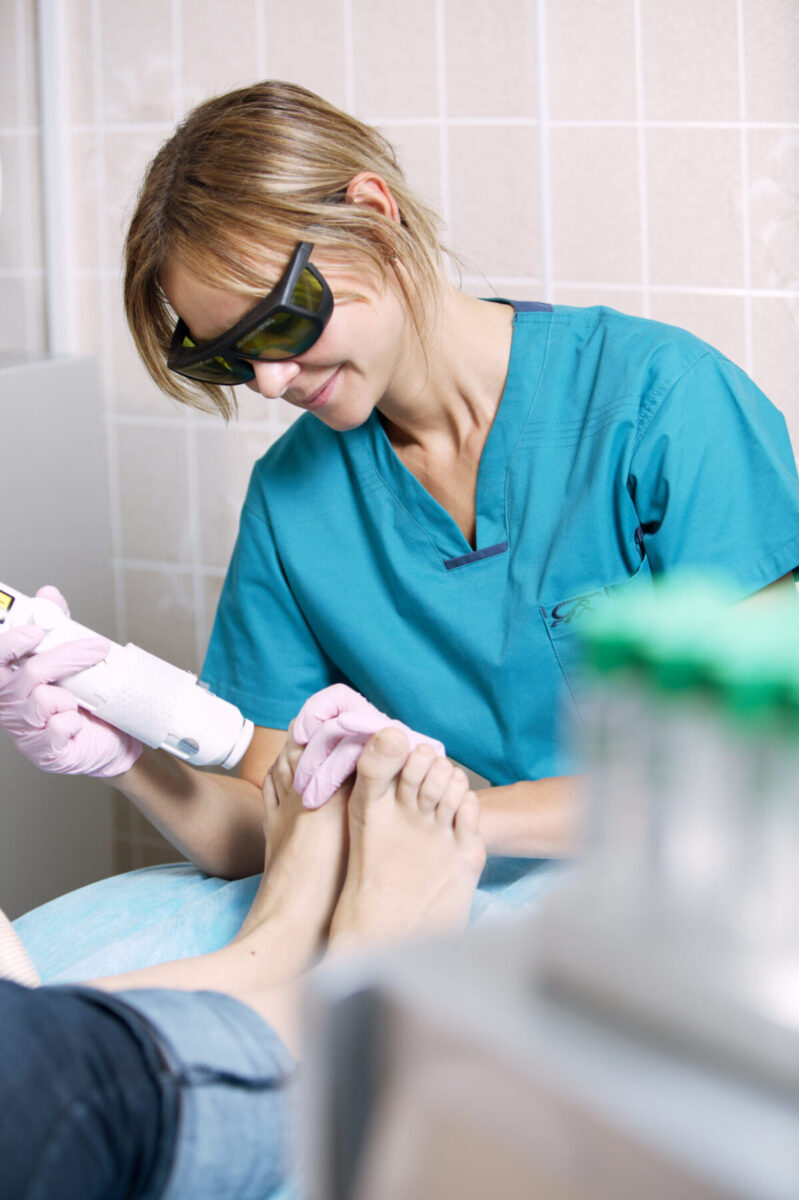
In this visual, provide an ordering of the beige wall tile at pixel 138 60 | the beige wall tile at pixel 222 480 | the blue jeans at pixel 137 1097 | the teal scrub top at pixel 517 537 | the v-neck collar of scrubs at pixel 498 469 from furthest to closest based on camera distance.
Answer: the beige wall tile at pixel 222 480, the beige wall tile at pixel 138 60, the v-neck collar of scrubs at pixel 498 469, the teal scrub top at pixel 517 537, the blue jeans at pixel 137 1097

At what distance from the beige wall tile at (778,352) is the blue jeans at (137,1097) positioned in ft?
4.40

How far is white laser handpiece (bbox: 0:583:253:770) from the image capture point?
1.13 metres

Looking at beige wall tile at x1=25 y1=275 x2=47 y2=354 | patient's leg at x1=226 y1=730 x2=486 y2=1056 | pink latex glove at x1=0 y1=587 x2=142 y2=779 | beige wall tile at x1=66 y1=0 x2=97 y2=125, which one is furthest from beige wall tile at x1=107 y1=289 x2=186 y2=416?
patient's leg at x1=226 y1=730 x2=486 y2=1056

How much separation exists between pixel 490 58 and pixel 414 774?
1.16 metres

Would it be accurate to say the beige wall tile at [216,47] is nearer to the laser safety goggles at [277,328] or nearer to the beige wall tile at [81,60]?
the beige wall tile at [81,60]

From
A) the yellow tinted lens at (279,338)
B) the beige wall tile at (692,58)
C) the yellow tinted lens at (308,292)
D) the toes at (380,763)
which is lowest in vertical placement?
the toes at (380,763)

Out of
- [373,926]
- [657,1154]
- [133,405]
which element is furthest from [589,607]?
[133,405]

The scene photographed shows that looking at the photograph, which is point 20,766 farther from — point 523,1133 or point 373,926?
point 523,1133

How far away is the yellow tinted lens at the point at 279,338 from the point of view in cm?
108

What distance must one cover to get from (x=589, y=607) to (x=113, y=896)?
60 centimetres

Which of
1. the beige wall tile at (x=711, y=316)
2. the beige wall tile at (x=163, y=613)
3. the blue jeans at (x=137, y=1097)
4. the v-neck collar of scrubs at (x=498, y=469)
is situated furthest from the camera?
the beige wall tile at (x=163, y=613)

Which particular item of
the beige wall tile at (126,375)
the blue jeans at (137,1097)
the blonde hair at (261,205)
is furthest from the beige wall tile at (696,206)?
the blue jeans at (137,1097)

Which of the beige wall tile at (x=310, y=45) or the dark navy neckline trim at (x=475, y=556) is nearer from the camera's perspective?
the dark navy neckline trim at (x=475, y=556)

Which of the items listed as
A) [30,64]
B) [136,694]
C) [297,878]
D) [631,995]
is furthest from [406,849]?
[30,64]
